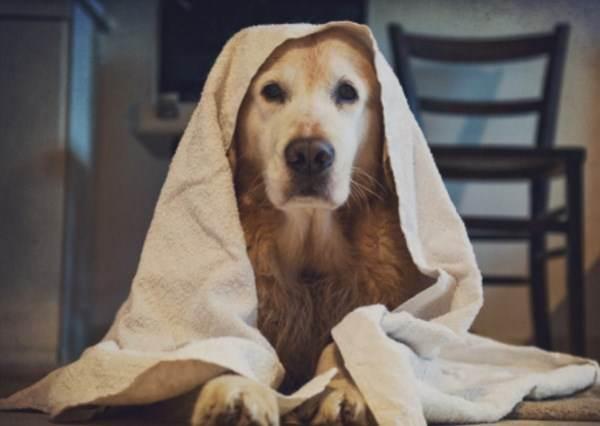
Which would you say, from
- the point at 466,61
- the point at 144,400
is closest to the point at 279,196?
the point at 144,400

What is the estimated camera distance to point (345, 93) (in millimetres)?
1440

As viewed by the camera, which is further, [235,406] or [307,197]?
[307,197]

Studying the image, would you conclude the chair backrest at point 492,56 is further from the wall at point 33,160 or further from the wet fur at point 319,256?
the wet fur at point 319,256

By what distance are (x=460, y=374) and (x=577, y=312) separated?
877 millimetres

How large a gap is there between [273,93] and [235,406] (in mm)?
575

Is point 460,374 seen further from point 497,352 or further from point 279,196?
point 279,196

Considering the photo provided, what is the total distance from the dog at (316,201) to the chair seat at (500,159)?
772 mm

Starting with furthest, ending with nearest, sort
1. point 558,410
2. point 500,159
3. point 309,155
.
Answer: point 500,159
point 558,410
point 309,155

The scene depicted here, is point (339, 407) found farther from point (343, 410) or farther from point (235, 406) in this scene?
point (235, 406)

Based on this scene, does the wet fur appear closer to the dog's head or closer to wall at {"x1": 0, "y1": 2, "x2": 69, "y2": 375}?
the dog's head

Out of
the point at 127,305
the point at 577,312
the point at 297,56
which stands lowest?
the point at 577,312

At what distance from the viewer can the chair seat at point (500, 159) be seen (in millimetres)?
2205

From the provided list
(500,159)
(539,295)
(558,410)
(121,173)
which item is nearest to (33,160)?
(121,173)

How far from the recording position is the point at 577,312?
7.50ft
